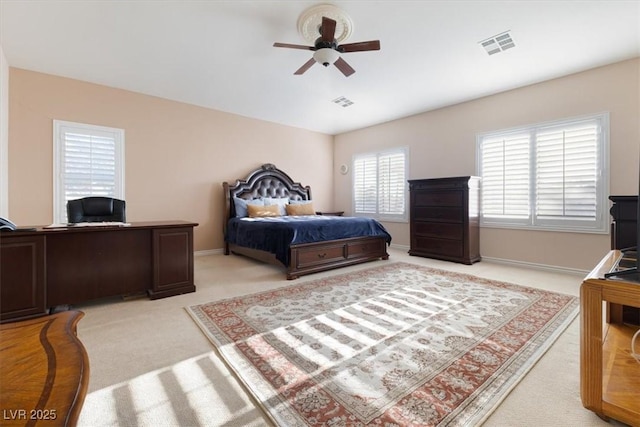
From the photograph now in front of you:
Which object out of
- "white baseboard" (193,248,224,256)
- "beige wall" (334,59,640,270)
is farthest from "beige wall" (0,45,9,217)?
"beige wall" (334,59,640,270)

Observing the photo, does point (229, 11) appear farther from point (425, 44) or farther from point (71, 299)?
point (71, 299)

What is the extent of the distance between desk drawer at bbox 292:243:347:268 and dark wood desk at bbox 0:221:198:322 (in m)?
1.29

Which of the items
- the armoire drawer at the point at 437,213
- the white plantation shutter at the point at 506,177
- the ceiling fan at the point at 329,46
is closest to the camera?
the ceiling fan at the point at 329,46

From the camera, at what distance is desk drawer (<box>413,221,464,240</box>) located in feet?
14.0

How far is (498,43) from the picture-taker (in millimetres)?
2992

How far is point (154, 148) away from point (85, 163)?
913 millimetres

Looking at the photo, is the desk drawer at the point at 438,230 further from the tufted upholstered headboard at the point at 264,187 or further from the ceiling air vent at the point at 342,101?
the tufted upholstered headboard at the point at 264,187

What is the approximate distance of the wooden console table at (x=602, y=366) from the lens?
111cm

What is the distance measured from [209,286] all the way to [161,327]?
1.04 metres

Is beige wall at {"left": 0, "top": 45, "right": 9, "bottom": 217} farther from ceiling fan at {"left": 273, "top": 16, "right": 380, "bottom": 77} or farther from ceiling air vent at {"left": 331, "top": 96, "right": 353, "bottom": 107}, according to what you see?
ceiling air vent at {"left": 331, "top": 96, "right": 353, "bottom": 107}

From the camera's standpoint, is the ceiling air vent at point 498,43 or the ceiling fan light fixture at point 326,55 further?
the ceiling air vent at point 498,43

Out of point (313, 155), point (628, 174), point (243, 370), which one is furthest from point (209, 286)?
point (628, 174)

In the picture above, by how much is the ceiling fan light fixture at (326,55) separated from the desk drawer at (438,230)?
3.03m

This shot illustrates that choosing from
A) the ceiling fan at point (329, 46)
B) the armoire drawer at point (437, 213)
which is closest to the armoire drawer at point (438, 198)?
the armoire drawer at point (437, 213)
